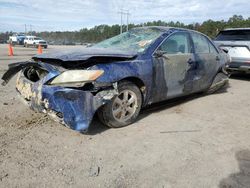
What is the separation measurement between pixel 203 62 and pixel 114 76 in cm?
262

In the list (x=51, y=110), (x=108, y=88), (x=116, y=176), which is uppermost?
(x=108, y=88)

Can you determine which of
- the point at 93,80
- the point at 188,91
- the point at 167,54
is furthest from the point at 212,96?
the point at 93,80

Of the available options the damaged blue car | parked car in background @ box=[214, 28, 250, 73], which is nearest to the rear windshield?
parked car in background @ box=[214, 28, 250, 73]

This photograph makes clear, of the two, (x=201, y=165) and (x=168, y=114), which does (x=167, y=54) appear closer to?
(x=168, y=114)

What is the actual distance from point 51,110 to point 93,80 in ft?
2.28

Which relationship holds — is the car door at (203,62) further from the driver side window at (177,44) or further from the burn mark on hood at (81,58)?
the burn mark on hood at (81,58)

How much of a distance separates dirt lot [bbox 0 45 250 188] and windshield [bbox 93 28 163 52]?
119 centimetres

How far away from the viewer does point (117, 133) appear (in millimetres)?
4121

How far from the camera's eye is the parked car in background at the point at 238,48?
827 cm

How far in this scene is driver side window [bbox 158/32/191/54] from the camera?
4.93 m

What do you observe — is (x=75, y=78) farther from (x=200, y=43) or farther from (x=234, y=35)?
(x=234, y=35)

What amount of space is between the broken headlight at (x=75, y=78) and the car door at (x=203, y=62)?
2.41 m

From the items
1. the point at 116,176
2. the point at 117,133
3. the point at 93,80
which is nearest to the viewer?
the point at 116,176

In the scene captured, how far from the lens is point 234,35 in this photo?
9.16m
